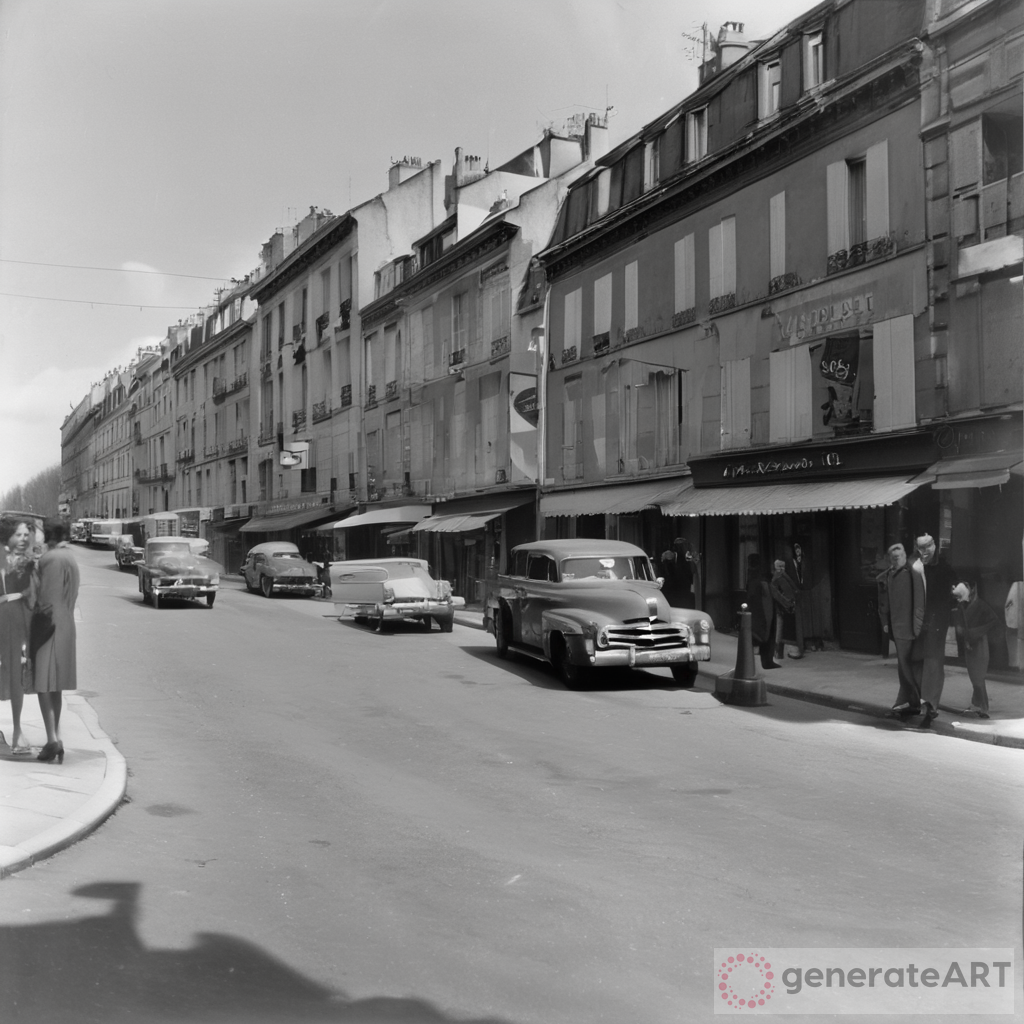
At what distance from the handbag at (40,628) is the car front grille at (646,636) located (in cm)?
714

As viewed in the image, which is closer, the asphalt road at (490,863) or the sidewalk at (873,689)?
the asphalt road at (490,863)

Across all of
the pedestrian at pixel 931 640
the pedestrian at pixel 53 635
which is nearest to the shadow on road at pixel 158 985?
the pedestrian at pixel 53 635

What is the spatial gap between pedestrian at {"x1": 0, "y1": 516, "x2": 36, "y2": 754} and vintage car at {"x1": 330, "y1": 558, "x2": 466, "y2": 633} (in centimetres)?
1292

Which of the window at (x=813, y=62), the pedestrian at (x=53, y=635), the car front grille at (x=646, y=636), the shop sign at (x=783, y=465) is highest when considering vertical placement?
the window at (x=813, y=62)

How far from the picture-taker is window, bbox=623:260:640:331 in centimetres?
2448

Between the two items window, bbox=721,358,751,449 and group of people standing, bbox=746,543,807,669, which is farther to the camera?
window, bbox=721,358,751,449

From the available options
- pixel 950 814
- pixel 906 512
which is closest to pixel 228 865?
pixel 950 814

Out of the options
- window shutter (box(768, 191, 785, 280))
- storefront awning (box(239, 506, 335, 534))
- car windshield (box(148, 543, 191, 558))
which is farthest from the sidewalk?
storefront awning (box(239, 506, 335, 534))

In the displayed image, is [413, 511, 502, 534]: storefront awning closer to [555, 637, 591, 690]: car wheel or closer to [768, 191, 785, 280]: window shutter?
[768, 191, 785, 280]: window shutter

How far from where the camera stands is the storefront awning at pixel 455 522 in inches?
1144

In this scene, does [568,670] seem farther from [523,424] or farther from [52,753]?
[523,424]

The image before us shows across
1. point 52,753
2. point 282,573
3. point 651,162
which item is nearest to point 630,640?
point 52,753

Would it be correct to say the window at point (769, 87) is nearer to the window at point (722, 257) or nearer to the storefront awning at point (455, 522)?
the window at point (722, 257)

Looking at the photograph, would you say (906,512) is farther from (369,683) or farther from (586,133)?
(586,133)
